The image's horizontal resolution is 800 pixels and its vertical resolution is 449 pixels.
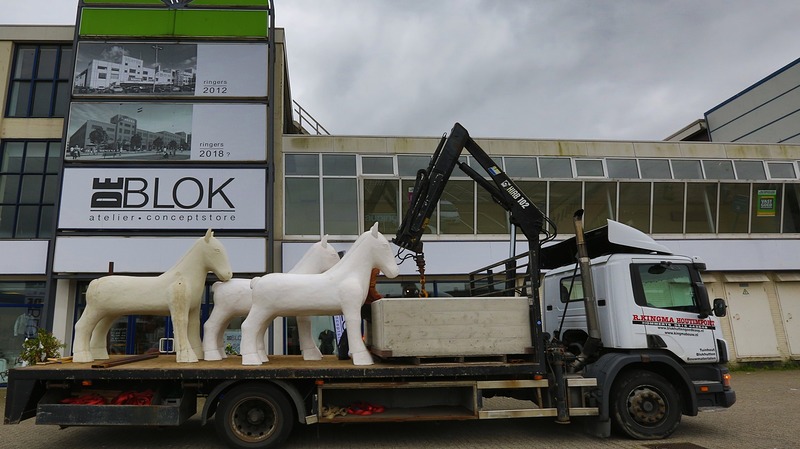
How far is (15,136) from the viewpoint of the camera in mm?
14297

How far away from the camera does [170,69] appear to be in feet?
46.8

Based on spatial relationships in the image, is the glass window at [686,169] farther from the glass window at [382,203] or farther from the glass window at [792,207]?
the glass window at [382,203]

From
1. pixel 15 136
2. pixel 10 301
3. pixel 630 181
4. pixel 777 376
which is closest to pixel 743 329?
pixel 777 376

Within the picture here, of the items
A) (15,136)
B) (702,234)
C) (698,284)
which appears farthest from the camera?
(702,234)

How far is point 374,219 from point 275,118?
13.4 ft

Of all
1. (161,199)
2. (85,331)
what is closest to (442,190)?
(85,331)

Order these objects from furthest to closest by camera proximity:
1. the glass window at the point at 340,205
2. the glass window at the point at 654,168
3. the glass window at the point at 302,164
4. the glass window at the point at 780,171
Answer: the glass window at the point at 780,171, the glass window at the point at 654,168, the glass window at the point at 302,164, the glass window at the point at 340,205

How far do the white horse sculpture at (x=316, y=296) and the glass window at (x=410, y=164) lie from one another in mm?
8294

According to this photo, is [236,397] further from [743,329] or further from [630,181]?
[743,329]

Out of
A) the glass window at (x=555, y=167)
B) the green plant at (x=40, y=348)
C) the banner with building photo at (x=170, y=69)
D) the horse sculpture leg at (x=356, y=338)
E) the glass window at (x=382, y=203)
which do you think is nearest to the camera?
the horse sculpture leg at (x=356, y=338)

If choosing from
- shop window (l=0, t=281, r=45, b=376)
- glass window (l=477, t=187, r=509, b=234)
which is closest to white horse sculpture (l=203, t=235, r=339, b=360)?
glass window (l=477, t=187, r=509, b=234)

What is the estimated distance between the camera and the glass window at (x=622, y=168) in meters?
15.8

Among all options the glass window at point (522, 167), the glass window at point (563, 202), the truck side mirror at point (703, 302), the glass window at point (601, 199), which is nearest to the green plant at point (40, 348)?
the truck side mirror at point (703, 302)

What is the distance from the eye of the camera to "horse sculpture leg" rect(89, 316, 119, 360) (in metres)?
7.32
